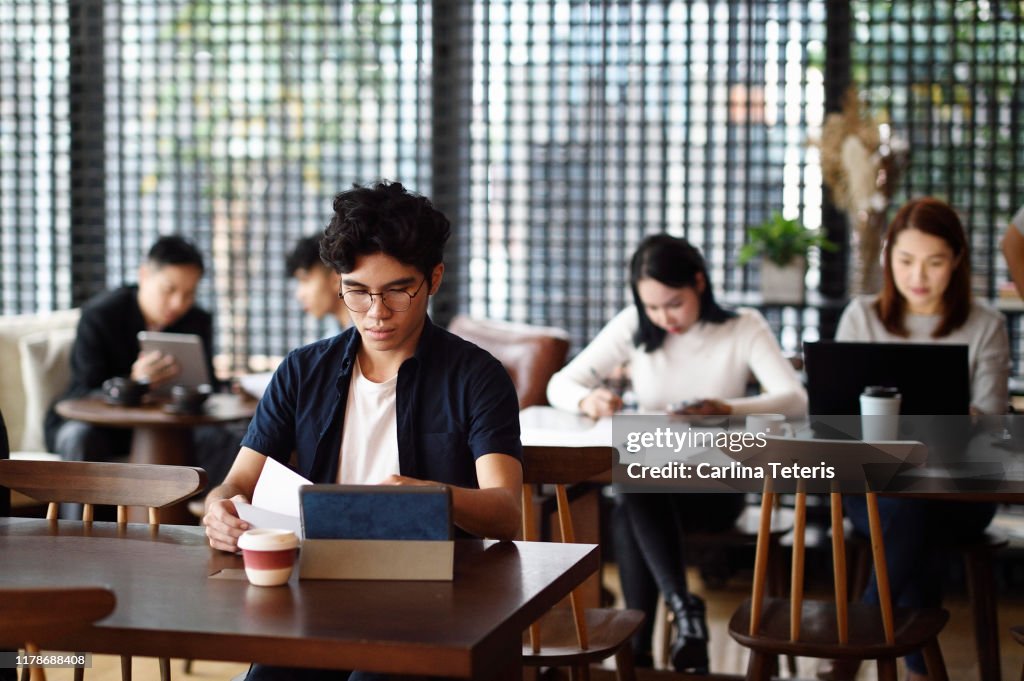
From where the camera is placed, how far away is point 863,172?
185 inches

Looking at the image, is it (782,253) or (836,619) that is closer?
(836,619)

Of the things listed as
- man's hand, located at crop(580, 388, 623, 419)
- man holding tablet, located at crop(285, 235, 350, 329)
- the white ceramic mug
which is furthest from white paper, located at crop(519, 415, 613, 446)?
man holding tablet, located at crop(285, 235, 350, 329)

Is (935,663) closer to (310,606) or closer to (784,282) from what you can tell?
(310,606)

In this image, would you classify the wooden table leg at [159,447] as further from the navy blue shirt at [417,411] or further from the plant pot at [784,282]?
the plant pot at [784,282]

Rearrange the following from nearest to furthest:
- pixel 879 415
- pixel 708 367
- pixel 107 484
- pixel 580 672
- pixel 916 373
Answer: pixel 107 484 < pixel 580 672 < pixel 879 415 < pixel 916 373 < pixel 708 367

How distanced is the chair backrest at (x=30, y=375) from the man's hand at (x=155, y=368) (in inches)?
21.1

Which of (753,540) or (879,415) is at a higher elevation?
(879,415)

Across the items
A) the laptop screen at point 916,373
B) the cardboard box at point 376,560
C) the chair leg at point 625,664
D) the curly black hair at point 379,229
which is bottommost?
the chair leg at point 625,664

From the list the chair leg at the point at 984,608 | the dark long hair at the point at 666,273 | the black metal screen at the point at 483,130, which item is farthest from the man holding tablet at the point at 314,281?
the chair leg at the point at 984,608

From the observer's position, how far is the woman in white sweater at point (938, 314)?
340 centimetres

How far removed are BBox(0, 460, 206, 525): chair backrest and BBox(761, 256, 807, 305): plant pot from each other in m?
2.98

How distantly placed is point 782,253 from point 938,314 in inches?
44.4

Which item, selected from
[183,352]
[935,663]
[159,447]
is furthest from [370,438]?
[183,352]

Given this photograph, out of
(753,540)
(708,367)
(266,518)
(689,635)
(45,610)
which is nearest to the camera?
(45,610)
